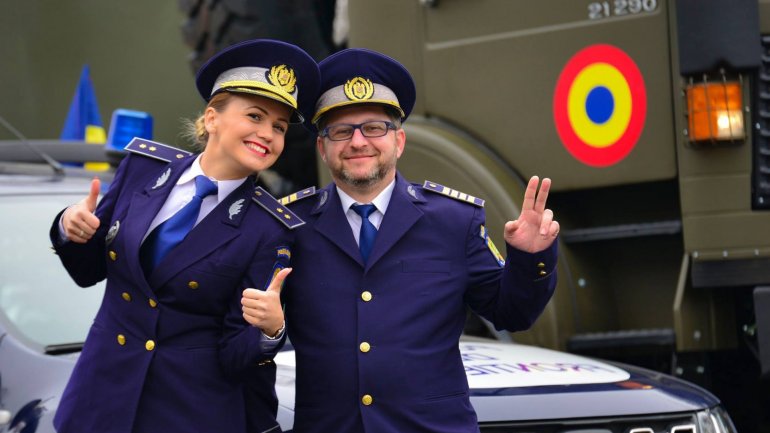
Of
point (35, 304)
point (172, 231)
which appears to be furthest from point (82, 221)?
point (35, 304)

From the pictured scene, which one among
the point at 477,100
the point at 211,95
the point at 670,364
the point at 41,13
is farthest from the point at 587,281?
the point at 41,13

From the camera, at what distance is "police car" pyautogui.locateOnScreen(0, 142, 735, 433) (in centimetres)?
363

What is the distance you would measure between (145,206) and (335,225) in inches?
17.6

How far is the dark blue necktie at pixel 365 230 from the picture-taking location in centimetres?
312

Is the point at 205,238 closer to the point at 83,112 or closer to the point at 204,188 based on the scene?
the point at 204,188

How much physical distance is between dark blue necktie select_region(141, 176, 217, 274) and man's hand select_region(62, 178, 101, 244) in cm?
13

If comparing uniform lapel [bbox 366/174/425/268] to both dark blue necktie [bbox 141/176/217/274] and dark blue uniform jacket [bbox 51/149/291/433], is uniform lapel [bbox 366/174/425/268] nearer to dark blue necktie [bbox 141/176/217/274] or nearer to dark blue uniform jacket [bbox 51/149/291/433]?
dark blue uniform jacket [bbox 51/149/291/433]

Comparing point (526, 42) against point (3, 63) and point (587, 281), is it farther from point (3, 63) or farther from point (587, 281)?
point (3, 63)

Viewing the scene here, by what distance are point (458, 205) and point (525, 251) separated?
0.27m

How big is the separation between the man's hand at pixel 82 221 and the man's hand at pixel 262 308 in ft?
1.29

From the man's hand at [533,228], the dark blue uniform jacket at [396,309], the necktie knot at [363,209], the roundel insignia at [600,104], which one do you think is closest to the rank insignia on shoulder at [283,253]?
the dark blue uniform jacket at [396,309]

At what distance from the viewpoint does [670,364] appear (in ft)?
16.9

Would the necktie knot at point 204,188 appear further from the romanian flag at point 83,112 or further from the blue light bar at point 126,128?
the romanian flag at point 83,112

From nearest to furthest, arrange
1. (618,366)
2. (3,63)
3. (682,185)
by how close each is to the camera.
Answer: (618,366)
(682,185)
(3,63)
